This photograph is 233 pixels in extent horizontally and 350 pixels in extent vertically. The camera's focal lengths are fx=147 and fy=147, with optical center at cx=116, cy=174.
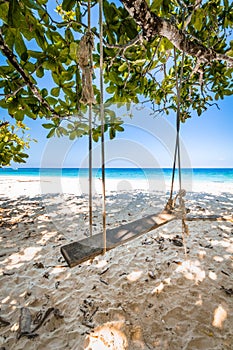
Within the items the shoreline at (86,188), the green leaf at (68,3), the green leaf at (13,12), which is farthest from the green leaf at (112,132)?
the shoreline at (86,188)

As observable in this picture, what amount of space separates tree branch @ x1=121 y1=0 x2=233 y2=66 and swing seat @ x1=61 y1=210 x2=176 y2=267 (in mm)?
1424

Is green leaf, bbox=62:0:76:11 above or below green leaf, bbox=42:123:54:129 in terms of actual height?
above

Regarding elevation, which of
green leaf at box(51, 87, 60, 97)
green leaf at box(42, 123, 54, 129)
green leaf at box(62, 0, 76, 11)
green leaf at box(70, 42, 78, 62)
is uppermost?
green leaf at box(62, 0, 76, 11)

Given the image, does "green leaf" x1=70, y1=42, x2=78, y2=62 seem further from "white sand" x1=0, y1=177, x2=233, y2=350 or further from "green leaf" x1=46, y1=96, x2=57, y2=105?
"white sand" x1=0, y1=177, x2=233, y2=350

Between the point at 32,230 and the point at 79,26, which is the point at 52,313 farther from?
the point at 79,26

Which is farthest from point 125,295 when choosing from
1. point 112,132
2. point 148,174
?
point 148,174

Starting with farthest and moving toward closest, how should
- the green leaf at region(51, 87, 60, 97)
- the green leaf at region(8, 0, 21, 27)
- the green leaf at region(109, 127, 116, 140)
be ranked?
the green leaf at region(109, 127, 116, 140), the green leaf at region(51, 87, 60, 97), the green leaf at region(8, 0, 21, 27)

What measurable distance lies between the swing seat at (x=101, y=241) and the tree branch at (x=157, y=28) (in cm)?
142

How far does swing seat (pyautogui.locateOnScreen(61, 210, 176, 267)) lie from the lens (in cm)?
→ 89

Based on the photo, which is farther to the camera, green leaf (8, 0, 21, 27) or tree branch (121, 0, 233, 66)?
tree branch (121, 0, 233, 66)

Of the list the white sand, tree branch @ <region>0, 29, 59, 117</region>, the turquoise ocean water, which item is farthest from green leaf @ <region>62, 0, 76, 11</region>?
the turquoise ocean water

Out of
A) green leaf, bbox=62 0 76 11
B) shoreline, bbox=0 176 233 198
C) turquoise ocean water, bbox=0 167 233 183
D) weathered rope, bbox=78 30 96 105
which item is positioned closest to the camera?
weathered rope, bbox=78 30 96 105

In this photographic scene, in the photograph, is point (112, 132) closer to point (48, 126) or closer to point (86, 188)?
point (48, 126)

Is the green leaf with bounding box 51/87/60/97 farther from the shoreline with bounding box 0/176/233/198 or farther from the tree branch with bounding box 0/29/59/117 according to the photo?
the shoreline with bounding box 0/176/233/198
